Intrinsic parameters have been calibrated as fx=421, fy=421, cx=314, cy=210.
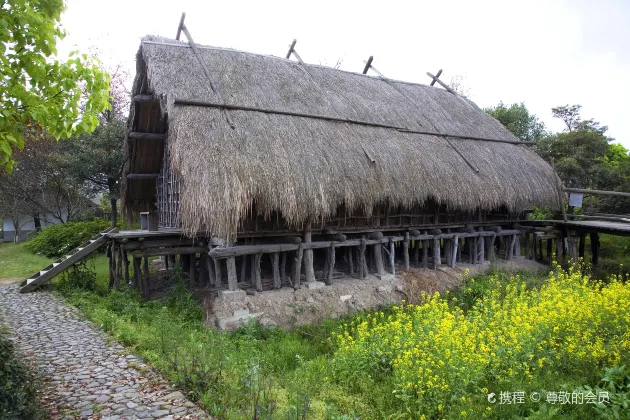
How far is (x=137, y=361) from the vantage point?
17.1 feet

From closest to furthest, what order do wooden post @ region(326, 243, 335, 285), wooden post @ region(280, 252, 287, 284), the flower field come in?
1. the flower field
2. wooden post @ region(280, 252, 287, 284)
3. wooden post @ region(326, 243, 335, 285)

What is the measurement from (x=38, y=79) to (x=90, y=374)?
3.23 m

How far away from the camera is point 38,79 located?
3.66 metres

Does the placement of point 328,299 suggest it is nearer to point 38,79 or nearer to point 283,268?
point 283,268

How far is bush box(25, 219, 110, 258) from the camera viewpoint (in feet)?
52.6

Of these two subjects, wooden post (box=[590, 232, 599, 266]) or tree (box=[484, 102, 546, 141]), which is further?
tree (box=[484, 102, 546, 141])

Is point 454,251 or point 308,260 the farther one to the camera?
point 454,251

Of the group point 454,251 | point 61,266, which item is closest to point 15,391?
point 61,266

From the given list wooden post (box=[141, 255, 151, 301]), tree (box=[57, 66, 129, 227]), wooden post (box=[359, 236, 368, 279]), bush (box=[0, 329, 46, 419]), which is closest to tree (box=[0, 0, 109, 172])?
bush (box=[0, 329, 46, 419])

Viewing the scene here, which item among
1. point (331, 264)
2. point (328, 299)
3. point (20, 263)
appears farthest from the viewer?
point (20, 263)

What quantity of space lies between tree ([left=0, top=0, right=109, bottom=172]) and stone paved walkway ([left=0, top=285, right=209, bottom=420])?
235 cm

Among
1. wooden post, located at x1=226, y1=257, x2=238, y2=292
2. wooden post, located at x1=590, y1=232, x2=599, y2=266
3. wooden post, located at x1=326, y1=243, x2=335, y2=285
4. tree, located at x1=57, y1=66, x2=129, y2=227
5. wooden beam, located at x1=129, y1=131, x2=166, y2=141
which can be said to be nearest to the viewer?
wooden post, located at x1=226, y1=257, x2=238, y2=292

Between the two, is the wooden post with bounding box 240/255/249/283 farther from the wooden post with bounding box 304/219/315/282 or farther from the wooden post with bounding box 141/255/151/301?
the wooden post with bounding box 141/255/151/301

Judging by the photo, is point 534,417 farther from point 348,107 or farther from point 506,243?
point 506,243
